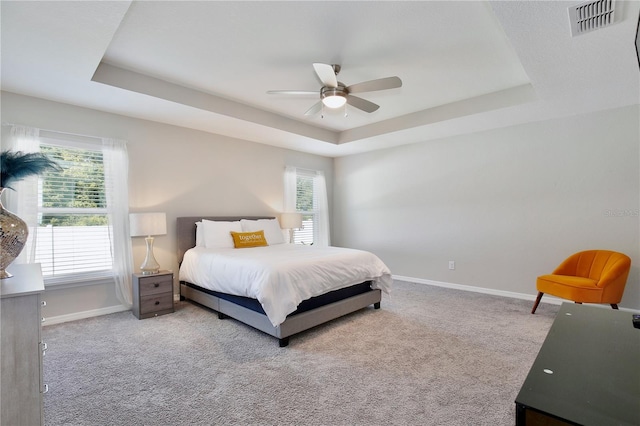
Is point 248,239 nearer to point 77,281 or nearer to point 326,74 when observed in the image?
point 77,281

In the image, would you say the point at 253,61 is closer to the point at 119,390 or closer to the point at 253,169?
the point at 253,169

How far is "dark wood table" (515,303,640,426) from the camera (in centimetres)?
78

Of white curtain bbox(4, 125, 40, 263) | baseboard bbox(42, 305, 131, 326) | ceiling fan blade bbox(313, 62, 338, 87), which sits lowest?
baseboard bbox(42, 305, 131, 326)

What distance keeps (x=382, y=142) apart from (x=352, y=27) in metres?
3.00

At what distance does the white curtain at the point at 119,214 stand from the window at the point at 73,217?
0.07 metres

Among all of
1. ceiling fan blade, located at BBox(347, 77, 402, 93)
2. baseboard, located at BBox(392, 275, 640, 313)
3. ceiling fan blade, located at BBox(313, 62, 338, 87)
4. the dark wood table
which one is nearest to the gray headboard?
ceiling fan blade, located at BBox(313, 62, 338, 87)

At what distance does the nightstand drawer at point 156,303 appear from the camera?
11.5ft

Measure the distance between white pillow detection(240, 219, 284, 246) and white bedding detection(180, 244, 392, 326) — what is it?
84 cm

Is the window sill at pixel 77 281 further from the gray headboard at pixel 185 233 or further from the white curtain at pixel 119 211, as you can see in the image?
the gray headboard at pixel 185 233

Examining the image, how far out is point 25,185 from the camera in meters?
3.18

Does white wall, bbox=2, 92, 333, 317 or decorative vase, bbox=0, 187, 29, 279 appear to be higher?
white wall, bbox=2, 92, 333, 317

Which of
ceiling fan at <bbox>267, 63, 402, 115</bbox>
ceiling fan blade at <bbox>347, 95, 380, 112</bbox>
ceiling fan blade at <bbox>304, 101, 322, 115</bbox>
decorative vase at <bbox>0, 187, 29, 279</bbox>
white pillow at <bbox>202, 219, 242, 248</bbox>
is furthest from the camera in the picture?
white pillow at <bbox>202, 219, 242, 248</bbox>

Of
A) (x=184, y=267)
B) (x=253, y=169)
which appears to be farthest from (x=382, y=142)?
(x=184, y=267)

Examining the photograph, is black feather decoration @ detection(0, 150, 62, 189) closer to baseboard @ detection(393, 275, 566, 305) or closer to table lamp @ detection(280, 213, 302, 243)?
table lamp @ detection(280, 213, 302, 243)
